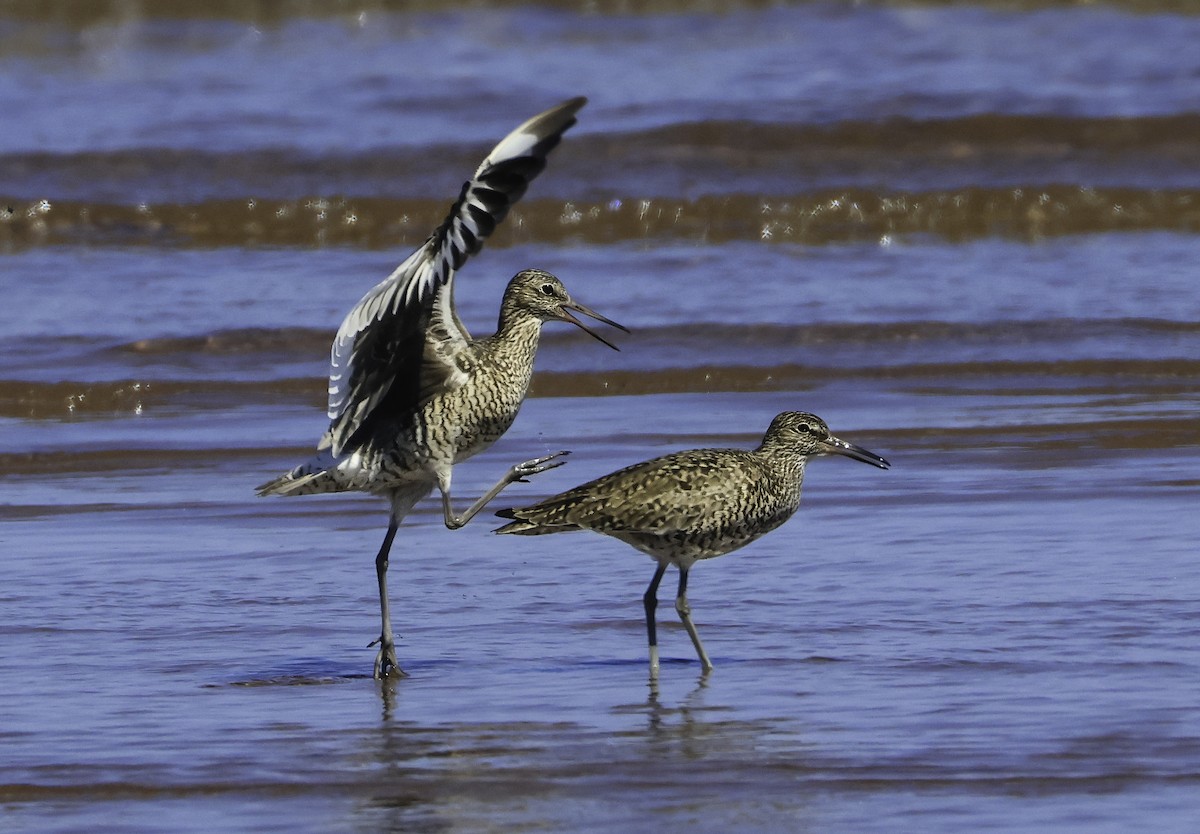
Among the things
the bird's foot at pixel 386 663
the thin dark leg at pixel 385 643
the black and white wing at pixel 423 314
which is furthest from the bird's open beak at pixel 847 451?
the bird's foot at pixel 386 663

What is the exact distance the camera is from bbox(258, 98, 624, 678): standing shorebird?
7359 millimetres

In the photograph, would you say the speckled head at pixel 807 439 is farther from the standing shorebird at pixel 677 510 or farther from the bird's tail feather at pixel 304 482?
the bird's tail feather at pixel 304 482

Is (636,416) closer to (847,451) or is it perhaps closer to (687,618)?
(847,451)

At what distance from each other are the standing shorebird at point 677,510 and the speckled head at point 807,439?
248mm

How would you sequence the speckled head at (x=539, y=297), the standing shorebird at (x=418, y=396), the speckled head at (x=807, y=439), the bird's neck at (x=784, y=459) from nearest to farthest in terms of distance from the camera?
the standing shorebird at (x=418, y=396) → the bird's neck at (x=784, y=459) → the speckled head at (x=807, y=439) → the speckled head at (x=539, y=297)

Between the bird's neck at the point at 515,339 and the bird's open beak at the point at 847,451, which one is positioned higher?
the bird's neck at the point at 515,339

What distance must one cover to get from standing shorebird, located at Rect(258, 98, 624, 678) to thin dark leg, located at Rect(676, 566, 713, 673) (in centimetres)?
61

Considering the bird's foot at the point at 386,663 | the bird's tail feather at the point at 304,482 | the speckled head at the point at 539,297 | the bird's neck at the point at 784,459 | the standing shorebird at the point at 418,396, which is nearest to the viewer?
the bird's foot at the point at 386,663

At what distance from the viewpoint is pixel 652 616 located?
23.1 feet

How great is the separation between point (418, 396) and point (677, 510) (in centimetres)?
120

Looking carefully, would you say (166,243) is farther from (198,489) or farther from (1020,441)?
(1020,441)

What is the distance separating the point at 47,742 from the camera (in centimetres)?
599

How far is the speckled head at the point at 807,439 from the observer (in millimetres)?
7621

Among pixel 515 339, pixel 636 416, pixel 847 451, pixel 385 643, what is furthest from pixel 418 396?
pixel 636 416
